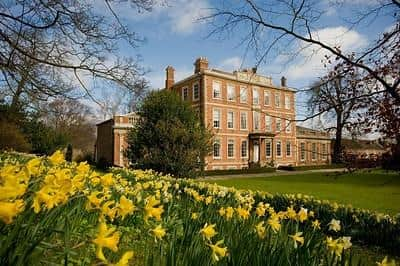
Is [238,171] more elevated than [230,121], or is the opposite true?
[230,121]

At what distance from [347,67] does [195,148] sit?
39.8 ft

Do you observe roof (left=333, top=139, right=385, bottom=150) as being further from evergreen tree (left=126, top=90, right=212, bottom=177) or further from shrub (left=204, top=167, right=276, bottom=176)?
shrub (left=204, top=167, right=276, bottom=176)

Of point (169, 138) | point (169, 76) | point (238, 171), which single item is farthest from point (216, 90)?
point (169, 138)

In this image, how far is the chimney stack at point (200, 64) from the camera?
35803 mm

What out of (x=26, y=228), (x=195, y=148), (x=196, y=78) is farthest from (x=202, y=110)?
(x=26, y=228)

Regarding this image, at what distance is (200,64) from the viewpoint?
35906 millimetres

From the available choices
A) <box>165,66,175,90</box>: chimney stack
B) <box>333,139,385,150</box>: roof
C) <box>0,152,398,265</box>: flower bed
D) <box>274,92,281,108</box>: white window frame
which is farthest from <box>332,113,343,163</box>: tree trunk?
<box>274,92,281,108</box>: white window frame

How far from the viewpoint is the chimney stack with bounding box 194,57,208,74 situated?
117 feet

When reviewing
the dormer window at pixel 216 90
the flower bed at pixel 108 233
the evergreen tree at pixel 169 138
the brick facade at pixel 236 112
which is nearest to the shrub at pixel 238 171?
the brick facade at pixel 236 112

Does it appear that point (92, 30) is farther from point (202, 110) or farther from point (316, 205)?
point (202, 110)

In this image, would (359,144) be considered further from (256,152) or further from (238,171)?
(256,152)

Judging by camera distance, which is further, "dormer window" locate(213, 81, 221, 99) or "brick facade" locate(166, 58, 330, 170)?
"dormer window" locate(213, 81, 221, 99)

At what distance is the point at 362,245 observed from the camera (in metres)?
5.59

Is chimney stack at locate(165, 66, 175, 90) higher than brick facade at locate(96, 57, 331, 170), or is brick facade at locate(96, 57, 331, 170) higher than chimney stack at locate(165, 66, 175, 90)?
chimney stack at locate(165, 66, 175, 90)
